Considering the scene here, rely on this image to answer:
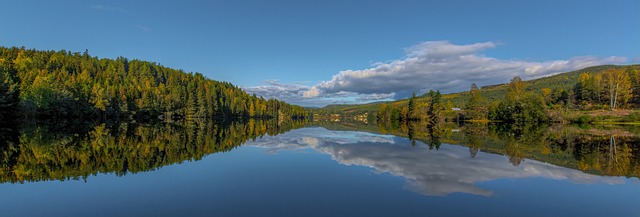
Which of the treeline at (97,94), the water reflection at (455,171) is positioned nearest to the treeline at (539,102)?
the treeline at (97,94)

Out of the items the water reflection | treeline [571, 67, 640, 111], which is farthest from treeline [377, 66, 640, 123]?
the water reflection

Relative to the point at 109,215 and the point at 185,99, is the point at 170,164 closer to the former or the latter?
the point at 109,215

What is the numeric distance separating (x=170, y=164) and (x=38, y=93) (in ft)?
210

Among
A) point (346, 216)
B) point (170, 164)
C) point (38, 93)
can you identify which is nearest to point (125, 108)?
point (38, 93)

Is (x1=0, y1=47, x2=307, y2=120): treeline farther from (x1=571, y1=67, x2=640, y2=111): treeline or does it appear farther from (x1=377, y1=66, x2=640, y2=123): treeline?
(x1=571, y1=67, x2=640, y2=111): treeline

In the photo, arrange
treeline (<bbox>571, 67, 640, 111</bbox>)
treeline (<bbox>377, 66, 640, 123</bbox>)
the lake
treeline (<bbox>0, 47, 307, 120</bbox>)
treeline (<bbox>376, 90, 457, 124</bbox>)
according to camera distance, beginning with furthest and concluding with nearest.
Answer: treeline (<bbox>376, 90, 457, 124</bbox>)
treeline (<bbox>571, 67, 640, 111</bbox>)
treeline (<bbox>377, 66, 640, 123</bbox>)
treeline (<bbox>0, 47, 307, 120</bbox>)
the lake

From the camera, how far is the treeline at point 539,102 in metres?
94.1

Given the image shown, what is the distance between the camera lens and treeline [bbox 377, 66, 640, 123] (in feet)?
309

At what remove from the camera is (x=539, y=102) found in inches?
3629

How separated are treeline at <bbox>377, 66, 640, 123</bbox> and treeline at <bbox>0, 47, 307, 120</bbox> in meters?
77.0

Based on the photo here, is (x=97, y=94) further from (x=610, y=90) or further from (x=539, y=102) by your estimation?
(x=610, y=90)

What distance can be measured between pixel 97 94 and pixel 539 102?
113m

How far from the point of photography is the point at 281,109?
7569 inches

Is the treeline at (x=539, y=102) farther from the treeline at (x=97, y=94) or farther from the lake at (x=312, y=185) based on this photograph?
the lake at (x=312, y=185)
